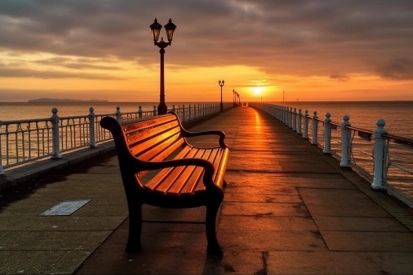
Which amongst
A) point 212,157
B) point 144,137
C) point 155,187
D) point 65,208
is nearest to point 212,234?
point 155,187

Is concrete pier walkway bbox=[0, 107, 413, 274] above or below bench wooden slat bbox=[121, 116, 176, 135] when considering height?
below

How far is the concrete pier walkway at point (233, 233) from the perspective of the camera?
429 centimetres

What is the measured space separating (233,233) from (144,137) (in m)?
1.62

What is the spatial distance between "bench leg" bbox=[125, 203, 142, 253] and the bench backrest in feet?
1.61

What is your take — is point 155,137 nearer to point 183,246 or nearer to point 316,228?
point 183,246

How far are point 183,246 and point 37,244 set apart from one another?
1559mm

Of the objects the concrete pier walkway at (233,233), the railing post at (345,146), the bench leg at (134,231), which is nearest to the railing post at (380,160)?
the concrete pier walkway at (233,233)

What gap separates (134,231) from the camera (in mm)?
4664

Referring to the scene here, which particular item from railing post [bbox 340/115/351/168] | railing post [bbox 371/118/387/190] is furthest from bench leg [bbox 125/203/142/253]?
railing post [bbox 340/115/351/168]

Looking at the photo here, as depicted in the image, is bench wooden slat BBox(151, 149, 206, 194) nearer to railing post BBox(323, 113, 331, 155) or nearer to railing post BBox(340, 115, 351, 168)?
railing post BBox(340, 115, 351, 168)

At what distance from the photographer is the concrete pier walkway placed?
4.29 m

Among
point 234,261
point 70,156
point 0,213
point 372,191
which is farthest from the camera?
point 70,156

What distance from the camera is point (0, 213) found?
20.2 feet

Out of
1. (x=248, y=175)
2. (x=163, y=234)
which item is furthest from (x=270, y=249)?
(x=248, y=175)
